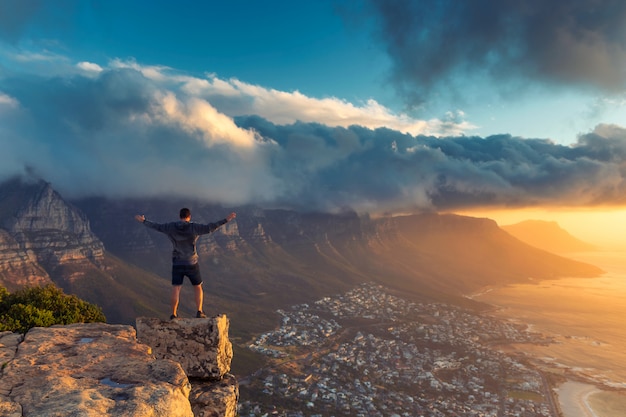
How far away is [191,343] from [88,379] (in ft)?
20.1

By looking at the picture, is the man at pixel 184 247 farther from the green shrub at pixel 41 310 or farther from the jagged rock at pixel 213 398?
the green shrub at pixel 41 310

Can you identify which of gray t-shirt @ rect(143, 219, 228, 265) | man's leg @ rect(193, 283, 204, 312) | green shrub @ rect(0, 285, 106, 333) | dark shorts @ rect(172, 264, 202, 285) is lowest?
green shrub @ rect(0, 285, 106, 333)

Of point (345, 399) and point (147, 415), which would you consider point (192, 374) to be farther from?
point (345, 399)

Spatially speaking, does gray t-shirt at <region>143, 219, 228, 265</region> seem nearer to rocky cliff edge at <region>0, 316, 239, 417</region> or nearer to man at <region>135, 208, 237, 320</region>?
man at <region>135, 208, 237, 320</region>

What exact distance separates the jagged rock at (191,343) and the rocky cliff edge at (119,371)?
5 centimetres

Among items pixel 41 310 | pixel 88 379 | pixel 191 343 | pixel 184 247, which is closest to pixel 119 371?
pixel 88 379

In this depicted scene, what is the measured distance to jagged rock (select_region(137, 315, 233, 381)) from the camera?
19.8 metres

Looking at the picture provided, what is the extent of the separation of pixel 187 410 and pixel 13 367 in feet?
24.4

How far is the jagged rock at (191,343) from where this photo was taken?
1983 cm

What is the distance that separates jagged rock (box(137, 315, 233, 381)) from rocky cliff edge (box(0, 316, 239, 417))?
0.05 meters

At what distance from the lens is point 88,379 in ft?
46.9

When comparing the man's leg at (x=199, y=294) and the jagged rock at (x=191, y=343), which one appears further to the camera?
the man's leg at (x=199, y=294)

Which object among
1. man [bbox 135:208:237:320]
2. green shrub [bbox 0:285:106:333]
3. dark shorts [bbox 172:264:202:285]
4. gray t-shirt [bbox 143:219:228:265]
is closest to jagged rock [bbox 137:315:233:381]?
man [bbox 135:208:237:320]

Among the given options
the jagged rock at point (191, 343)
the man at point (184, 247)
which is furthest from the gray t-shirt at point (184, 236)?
the jagged rock at point (191, 343)
